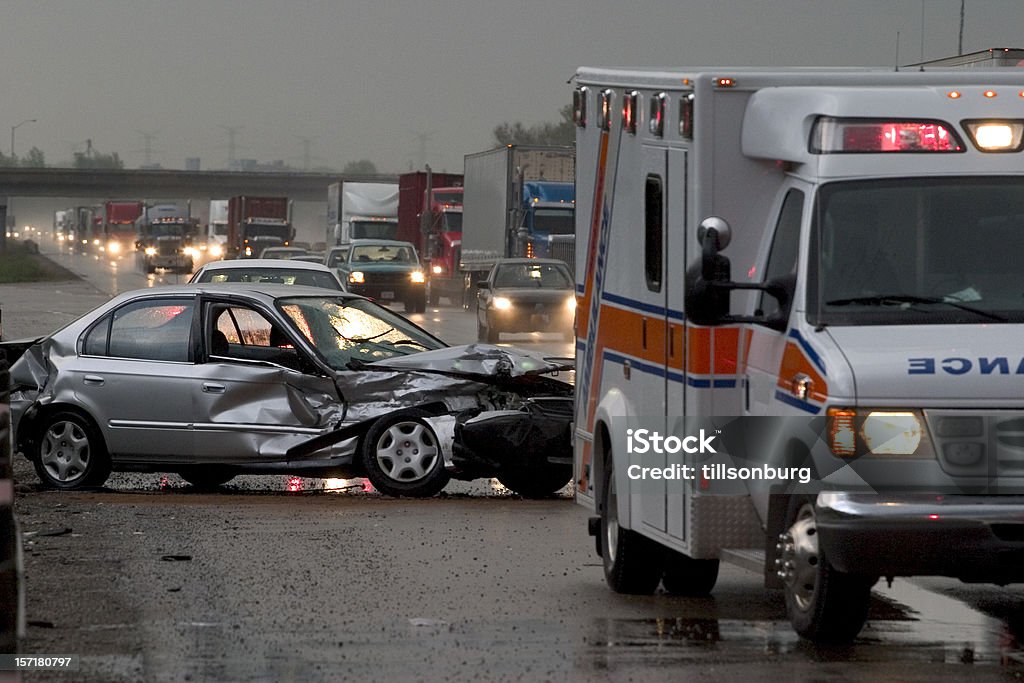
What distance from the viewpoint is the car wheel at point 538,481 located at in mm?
13211

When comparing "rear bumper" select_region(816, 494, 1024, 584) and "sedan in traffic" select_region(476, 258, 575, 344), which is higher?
"rear bumper" select_region(816, 494, 1024, 584)

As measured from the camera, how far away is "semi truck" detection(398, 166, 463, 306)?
54.1 metres

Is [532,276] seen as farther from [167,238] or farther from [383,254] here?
[167,238]

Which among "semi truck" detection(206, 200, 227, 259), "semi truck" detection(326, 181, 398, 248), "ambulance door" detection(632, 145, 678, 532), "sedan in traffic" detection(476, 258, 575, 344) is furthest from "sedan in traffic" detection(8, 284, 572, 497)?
"semi truck" detection(206, 200, 227, 259)

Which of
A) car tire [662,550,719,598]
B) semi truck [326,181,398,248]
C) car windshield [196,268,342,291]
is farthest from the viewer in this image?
semi truck [326,181,398,248]

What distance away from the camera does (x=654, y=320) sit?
8711 mm

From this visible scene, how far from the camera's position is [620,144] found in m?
9.41

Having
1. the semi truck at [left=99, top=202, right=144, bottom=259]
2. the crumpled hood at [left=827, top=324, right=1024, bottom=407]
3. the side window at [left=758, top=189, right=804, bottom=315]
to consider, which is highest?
the side window at [left=758, top=189, right=804, bottom=315]

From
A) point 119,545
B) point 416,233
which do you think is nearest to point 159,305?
point 119,545

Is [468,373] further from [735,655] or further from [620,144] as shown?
[735,655]

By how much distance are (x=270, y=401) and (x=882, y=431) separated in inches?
271

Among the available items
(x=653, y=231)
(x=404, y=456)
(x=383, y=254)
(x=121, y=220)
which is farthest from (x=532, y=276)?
(x=121, y=220)

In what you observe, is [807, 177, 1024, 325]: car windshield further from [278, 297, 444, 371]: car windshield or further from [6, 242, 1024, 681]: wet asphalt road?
[278, 297, 444, 371]: car windshield

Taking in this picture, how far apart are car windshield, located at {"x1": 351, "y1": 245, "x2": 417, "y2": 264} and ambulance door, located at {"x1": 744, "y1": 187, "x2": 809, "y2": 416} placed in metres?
38.1
